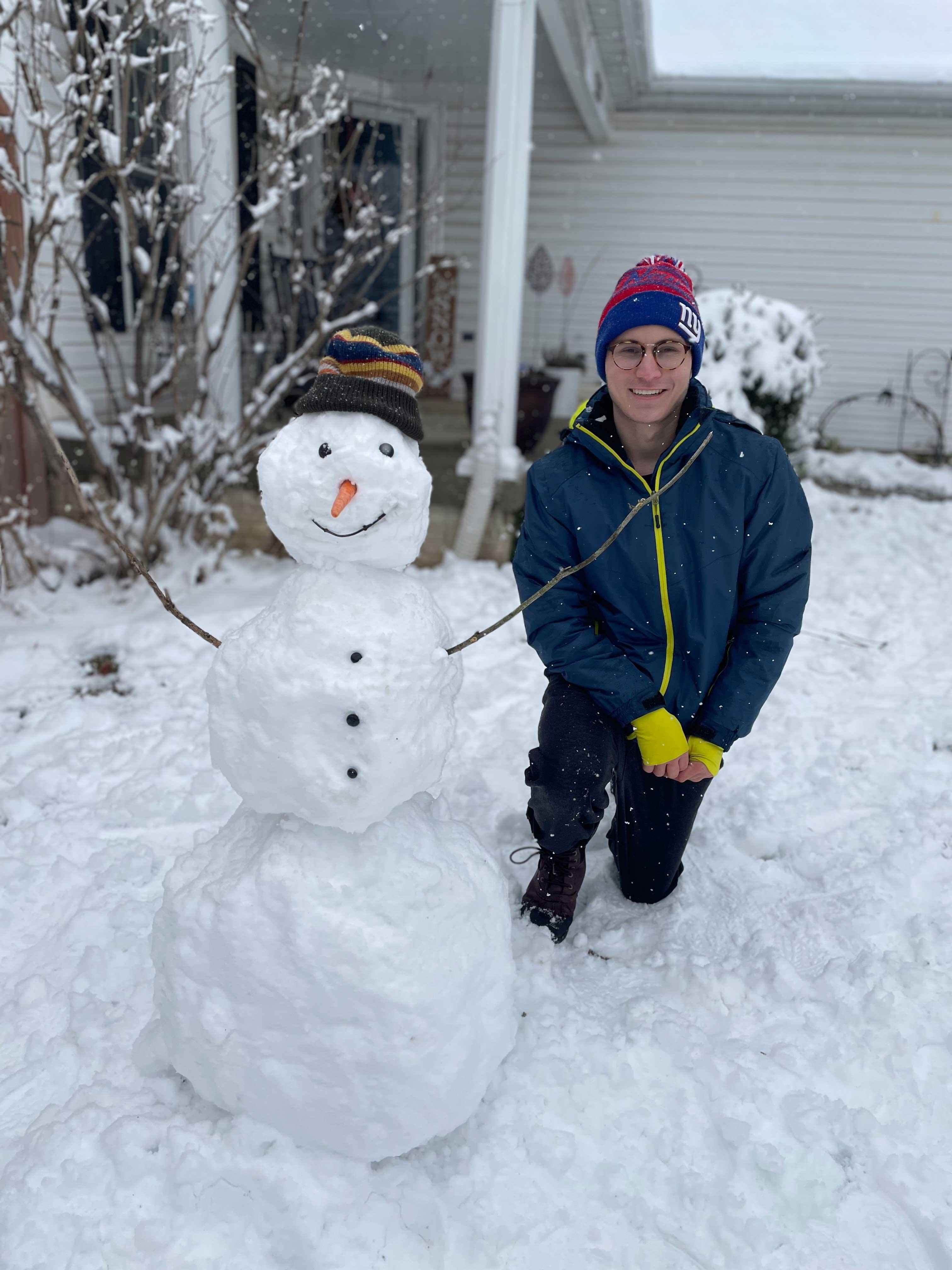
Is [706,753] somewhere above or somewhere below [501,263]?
below

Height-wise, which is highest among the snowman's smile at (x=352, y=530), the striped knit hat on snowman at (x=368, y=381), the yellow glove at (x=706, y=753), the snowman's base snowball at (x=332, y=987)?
the striped knit hat on snowman at (x=368, y=381)

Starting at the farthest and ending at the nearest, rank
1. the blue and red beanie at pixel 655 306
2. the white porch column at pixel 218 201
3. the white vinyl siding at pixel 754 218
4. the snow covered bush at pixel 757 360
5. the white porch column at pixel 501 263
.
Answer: the white vinyl siding at pixel 754 218
the snow covered bush at pixel 757 360
the white porch column at pixel 501 263
the white porch column at pixel 218 201
the blue and red beanie at pixel 655 306

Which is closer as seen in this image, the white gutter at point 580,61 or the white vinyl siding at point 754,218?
the white gutter at point 580,61

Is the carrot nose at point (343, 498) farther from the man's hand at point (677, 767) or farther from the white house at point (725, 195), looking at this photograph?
the white house at point (725, 195)

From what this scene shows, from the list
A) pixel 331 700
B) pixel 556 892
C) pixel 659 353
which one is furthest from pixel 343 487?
pixel 556 892

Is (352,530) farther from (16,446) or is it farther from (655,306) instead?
(16,446)

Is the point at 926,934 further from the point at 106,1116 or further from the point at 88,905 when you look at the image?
the point at 88,905

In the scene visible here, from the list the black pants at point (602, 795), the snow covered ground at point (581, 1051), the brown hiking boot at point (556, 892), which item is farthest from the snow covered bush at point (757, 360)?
the brown hiking boot at point (556, 892)

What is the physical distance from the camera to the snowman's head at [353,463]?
138 centimetres

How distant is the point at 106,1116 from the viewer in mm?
1512

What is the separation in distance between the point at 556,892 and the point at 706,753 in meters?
0.48

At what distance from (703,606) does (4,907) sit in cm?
181

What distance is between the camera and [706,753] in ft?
6.66

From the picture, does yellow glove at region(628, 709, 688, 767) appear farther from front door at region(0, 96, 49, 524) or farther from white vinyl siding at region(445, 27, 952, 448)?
white vinyl siding at region(445, 27, 952, 448)
